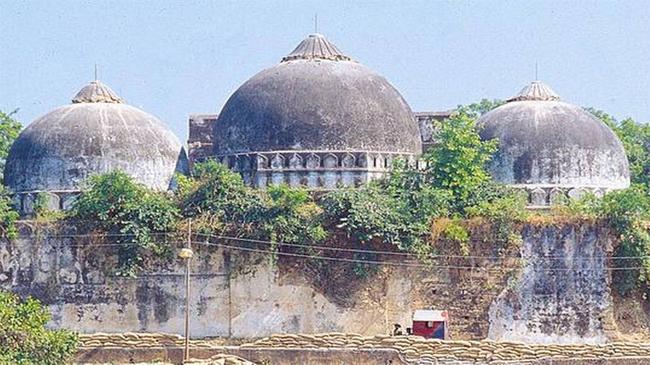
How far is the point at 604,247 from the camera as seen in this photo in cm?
3406

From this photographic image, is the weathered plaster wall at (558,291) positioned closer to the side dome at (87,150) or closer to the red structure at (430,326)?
the red structure at (430,326)

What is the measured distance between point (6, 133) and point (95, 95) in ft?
17.7

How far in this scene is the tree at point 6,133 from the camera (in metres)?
42.7

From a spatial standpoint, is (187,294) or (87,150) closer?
(187,294)

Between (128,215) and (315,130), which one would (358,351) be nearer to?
(128,215)

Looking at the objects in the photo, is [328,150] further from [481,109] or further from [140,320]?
[481,109]

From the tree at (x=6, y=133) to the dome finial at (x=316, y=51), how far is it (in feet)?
28.3

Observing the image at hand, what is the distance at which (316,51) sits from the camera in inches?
1501

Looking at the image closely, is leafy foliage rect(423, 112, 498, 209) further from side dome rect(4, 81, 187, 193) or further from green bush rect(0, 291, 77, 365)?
green bush rect(0, 291, 77, 365)

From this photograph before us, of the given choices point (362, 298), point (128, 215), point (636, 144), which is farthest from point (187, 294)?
point (636, 144)

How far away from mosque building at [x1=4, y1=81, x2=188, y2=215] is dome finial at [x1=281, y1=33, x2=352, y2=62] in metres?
3.51

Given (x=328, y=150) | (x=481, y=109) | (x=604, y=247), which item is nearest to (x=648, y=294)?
(x=604, y=247)

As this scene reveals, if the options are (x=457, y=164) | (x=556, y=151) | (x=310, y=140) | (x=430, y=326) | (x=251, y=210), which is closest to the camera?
(x=430, y=326)

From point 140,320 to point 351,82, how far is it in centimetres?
718
